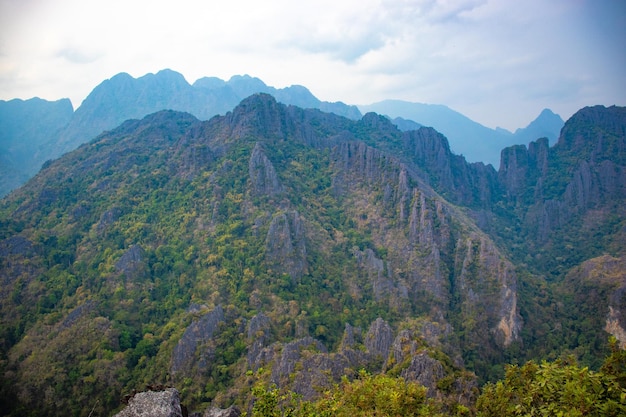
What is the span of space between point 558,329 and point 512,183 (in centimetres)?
6472

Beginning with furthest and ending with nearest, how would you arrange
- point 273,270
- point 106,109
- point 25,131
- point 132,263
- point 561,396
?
point 25,131 < point 106,109 < point 273,270 < point 132,263 < point 561,396

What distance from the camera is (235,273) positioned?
54.8 metres

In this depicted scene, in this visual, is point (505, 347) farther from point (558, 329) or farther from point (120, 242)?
point (120, 242)

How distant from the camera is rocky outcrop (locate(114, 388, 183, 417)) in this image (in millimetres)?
21797

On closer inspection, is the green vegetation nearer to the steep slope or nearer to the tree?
the tree

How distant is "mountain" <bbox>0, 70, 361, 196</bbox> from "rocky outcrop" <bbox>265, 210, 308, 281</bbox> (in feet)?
368

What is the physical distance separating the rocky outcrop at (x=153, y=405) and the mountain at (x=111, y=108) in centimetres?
14353

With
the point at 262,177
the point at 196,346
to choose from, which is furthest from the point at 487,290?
the point at 196,346

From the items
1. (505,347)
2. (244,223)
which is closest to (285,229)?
(244,223)

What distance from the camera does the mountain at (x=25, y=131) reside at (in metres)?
137

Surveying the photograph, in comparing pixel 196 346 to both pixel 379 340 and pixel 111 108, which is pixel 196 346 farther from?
pixel 111 108

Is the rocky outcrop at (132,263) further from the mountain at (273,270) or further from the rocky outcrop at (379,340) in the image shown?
the rocky outcrop at (379,340)

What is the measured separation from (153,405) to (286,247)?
Result: 123 ft

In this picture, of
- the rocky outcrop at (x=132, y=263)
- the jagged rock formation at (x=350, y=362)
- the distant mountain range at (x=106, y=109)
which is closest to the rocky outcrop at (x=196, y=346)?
the jagged rock formation at (x=350, y=362)
